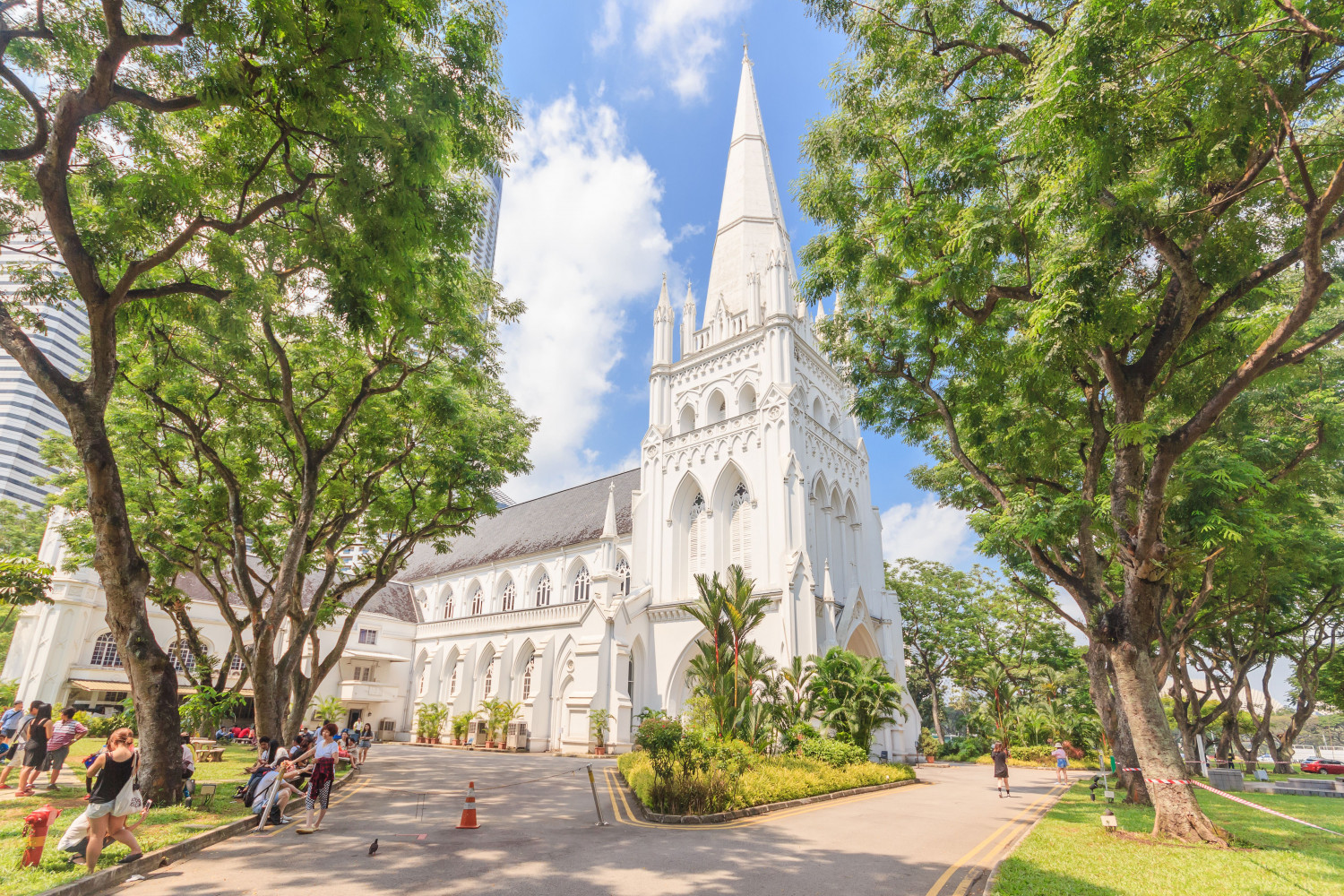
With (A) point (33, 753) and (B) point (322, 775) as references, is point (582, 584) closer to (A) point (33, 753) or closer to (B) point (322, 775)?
(A) point (33, 753)

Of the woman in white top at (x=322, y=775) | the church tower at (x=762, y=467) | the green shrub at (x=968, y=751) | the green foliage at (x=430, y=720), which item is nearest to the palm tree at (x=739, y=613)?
the church tower at (x=762, y=467)

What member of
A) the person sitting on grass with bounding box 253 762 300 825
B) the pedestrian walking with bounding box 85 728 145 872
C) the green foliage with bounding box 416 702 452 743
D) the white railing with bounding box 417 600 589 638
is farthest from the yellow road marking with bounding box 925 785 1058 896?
the green foliage with bounding box 416 702 452 743

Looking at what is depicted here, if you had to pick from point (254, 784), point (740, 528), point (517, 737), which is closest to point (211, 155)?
point (254, 784)

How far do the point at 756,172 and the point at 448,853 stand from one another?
34.1m

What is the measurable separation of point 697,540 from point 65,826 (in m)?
21.6

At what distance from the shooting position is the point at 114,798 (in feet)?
21.8

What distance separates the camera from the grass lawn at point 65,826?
6.15 metres

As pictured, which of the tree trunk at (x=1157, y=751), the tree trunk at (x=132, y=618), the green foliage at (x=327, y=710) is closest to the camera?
the tree trunk at (x=132, y=618)

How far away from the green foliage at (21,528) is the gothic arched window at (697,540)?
29.5m

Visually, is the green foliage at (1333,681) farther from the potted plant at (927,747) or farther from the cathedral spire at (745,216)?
the cathedral spire at (745,216)

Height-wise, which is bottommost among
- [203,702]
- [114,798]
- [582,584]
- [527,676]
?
[114,798]

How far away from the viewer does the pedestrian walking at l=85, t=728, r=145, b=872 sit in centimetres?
652

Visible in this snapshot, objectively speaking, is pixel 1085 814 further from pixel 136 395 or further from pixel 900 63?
pixel 136 395

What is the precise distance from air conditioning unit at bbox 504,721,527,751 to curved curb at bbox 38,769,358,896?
805 inches
